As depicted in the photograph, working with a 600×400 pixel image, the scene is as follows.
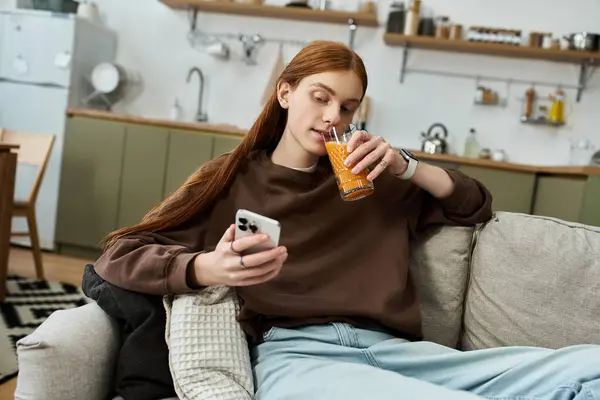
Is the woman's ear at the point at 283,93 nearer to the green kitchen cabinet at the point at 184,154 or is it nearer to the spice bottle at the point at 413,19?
the green kitchen cabinet at the point at 184,154

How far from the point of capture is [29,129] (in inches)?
159

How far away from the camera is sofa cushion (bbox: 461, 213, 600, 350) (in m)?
1.38

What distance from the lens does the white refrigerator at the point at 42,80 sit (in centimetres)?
395

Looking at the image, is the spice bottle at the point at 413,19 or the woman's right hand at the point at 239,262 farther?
the spice bottle at the point at 413,19

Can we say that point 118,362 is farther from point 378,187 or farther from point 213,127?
point 213,127

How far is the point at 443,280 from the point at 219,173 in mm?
614

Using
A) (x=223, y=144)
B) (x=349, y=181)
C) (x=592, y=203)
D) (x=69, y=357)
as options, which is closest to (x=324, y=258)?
(x=349, y=181)

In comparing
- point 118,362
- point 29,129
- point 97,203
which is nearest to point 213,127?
point 97,203

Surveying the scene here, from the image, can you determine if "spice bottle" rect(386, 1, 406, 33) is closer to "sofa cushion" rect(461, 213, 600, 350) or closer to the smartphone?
"sofa cushion" rect(461, 213, 600, 350)

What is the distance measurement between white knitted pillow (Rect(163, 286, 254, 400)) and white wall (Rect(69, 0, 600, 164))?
10.5 ft

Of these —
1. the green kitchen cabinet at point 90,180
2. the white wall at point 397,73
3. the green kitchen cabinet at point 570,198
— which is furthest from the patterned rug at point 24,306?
the green kitchen cabinet at point 570,198

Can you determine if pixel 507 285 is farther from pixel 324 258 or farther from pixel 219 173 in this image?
pixel 219 173

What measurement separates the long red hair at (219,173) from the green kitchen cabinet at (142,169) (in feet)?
8.19

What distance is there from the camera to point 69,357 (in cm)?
105
